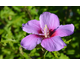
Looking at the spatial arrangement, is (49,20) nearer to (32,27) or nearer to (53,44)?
(32,27)

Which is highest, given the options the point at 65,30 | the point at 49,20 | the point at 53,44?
the point at 49,20

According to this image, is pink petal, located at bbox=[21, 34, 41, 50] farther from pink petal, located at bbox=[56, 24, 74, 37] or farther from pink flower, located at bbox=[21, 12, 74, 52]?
pink petal, located at bbox=[56, 24, 74, 37]

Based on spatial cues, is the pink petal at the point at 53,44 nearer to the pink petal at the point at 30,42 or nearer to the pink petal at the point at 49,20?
the pink petal at the point at 30,42

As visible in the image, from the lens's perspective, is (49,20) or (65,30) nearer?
(65,30)

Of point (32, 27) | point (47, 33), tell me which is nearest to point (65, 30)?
point (47, 33)

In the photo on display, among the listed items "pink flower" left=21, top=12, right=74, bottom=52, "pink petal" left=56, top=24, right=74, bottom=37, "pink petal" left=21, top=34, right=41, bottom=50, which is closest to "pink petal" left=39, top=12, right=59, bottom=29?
"pink flower" left=21, top=12, right=74, bottom=52

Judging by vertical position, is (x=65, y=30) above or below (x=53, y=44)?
above

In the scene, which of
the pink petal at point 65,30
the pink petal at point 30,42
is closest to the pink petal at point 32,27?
the pink petal at point 30,42
